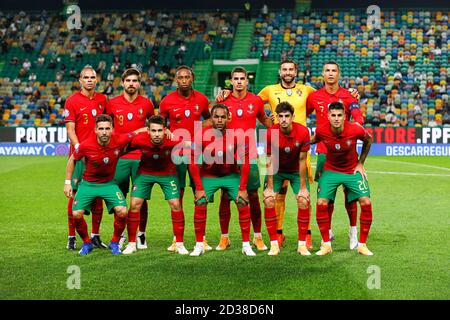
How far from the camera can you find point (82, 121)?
855 cm

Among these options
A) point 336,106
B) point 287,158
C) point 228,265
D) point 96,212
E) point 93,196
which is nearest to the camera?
point 228,265

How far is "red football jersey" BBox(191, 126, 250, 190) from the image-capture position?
791 centimetres

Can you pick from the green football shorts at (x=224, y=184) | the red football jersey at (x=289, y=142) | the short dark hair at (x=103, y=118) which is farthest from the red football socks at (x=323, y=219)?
the short dark hair at (x=103, y=118)

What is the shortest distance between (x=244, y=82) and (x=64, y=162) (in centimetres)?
1621

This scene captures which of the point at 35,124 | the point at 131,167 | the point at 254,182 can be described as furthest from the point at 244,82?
the point at 35,124

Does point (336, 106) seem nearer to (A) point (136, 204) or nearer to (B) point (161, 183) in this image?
(B) point (161, 183)

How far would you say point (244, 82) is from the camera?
819 centimetres

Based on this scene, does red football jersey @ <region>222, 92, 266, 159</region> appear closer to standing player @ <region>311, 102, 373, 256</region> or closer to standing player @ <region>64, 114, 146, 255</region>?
standing player @ <region>311, 102, 373, 256</region>

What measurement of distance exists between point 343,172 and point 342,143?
36 cm

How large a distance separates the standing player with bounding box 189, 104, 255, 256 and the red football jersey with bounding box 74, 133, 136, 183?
872mm

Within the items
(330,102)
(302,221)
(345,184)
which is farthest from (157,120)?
(345,184)

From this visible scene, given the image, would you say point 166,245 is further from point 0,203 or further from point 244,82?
point 0,203

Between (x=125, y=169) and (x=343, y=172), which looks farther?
(x=125, y=169)

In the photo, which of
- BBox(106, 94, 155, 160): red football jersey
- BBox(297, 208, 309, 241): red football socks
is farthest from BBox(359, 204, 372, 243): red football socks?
BBox(106, 94, 155, 160): red football jersey
